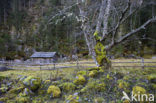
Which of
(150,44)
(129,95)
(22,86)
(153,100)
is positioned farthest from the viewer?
(150,44)

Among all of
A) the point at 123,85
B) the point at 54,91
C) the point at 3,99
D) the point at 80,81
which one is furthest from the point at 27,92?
the point at 123,85

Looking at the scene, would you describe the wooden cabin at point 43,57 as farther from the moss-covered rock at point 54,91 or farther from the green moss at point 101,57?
the moss-covered rock at point 54,91

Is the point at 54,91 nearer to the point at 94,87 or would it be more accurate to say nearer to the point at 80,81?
the point at 80,81

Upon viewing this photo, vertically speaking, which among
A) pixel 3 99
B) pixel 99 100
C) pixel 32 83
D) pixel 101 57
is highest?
pixel 101 57

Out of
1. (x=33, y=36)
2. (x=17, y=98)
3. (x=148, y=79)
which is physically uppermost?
(x=33, y=36)

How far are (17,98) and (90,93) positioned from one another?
321 centimetres

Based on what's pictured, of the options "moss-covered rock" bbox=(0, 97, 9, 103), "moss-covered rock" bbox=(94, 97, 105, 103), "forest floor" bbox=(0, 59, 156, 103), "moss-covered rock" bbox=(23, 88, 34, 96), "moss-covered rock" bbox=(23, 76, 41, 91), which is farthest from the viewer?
"moss-covered rock" bbox=(23, 76, 41, 91)

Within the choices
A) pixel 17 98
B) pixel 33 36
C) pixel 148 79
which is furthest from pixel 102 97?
pixel 33 36

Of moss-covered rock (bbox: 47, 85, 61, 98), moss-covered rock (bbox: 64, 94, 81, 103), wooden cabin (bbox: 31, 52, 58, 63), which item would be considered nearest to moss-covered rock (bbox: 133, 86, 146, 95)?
moss-covered rock (bbox: 64, 94, 81, 103)

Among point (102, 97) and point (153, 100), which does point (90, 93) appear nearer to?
point (102, 97)

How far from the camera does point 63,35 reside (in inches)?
1085

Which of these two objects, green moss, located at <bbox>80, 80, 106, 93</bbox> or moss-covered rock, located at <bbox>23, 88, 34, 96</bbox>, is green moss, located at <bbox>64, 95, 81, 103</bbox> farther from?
moss-covered rock, located at <bbox>23, 88, 34, 96</bbox>

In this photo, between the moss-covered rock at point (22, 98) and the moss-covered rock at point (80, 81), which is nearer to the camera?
the moss-covered rock at point (22, 98)

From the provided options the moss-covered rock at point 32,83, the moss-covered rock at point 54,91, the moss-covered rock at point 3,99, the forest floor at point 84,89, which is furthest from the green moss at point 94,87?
the moss-covered rock at point 3,99
